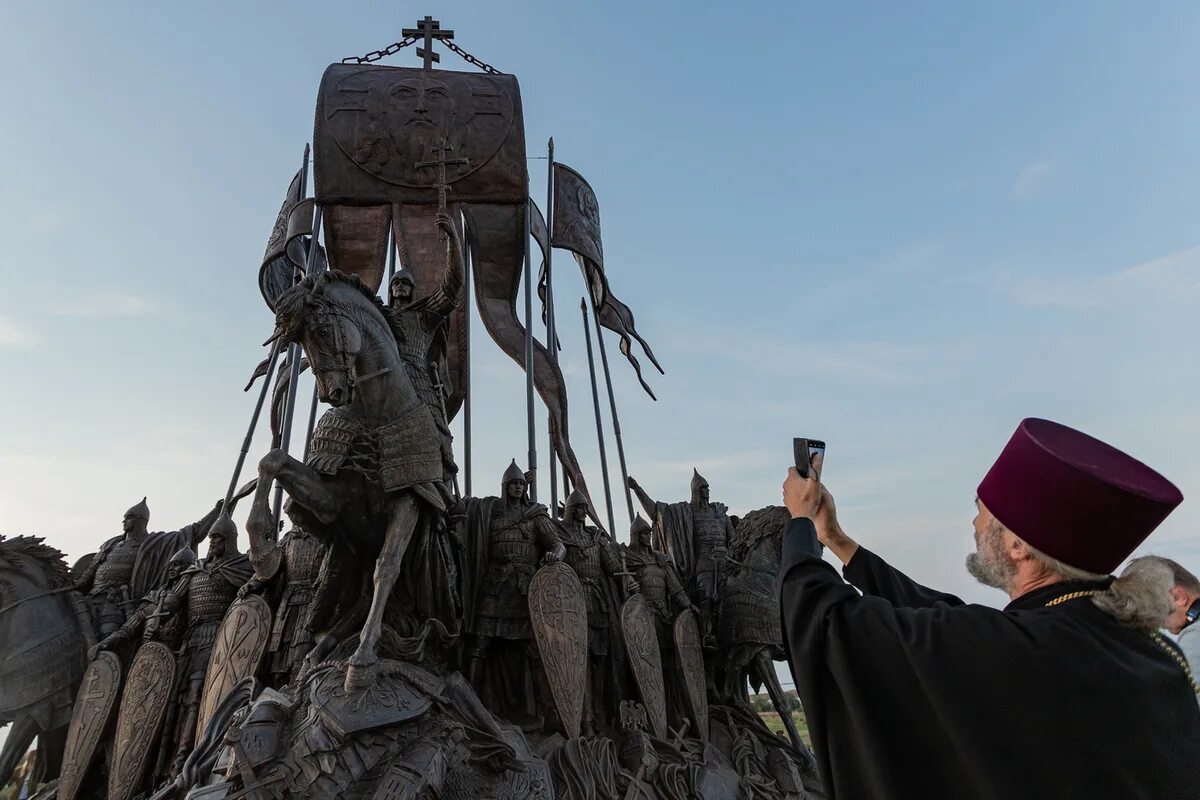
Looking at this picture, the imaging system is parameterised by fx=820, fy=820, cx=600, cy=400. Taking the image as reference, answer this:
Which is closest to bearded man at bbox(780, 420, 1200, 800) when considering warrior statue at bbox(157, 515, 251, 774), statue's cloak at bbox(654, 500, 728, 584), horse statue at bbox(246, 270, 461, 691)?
horse statue at bbox(246, 270, 461, 691)

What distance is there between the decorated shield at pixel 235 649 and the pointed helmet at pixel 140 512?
6.92 ft

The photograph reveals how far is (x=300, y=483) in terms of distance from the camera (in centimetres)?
449

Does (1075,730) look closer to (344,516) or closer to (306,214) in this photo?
(344,516)

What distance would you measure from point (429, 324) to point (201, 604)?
8.40 feet

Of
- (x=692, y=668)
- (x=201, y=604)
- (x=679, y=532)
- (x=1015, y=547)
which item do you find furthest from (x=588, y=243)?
(x=1015, y=547)

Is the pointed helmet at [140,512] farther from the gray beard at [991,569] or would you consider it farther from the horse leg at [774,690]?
the gray beard at [991,569]

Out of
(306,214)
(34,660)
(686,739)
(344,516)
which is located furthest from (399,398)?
(306,214)

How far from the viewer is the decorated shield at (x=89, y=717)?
5.43 m

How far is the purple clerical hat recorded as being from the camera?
1199 millimetres

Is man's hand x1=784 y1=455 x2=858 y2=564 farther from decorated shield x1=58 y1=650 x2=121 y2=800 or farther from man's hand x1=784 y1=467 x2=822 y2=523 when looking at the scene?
decorated shield x1=58 y1=650 x2=121 y2=800

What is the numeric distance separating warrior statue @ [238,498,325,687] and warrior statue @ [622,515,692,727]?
2.36 meters

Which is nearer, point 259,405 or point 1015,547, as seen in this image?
point 1015,547

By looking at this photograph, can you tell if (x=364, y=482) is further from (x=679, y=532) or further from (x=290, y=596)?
(x=679, y=532)

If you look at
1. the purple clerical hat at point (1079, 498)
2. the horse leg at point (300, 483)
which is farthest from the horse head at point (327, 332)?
the purple clerical hat at point (1079, 498)
